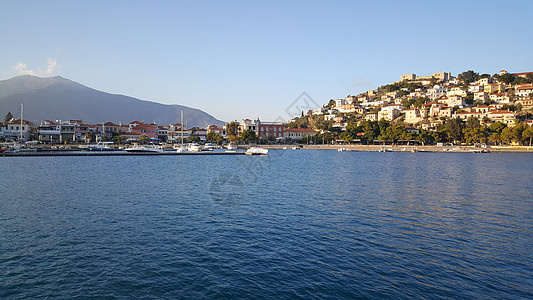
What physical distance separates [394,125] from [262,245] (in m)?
114

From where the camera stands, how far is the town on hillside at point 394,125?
8844cm

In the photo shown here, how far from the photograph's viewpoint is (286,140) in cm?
11988

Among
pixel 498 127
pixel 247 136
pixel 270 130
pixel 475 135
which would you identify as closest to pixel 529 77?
pixel 498 127

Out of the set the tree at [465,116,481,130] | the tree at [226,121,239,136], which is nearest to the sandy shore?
the tree at [465,116,481,130]

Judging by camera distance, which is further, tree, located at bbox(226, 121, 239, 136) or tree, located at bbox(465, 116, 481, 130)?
tree, located at bbox(226, 121, 239, 136)

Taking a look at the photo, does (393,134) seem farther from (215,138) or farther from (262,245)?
(262,245)

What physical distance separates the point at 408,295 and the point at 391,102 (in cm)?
16467

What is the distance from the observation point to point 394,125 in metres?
115

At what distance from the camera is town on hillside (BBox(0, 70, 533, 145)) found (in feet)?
290

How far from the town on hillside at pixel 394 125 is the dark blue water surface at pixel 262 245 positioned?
5829 centimetres

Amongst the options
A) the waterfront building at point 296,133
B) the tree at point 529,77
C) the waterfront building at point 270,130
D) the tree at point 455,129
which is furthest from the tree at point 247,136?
the tree at point 529,77

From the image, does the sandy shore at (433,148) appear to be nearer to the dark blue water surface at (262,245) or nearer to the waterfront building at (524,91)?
the waterfront building at (524,91)

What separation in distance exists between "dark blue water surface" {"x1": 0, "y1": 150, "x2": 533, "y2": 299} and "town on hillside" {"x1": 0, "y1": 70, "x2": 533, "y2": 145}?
58286 mm

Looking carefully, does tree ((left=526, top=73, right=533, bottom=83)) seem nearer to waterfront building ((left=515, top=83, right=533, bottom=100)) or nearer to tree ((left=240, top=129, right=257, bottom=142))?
waterfront building ((left=515, top=83, right=533, bottom=100))
